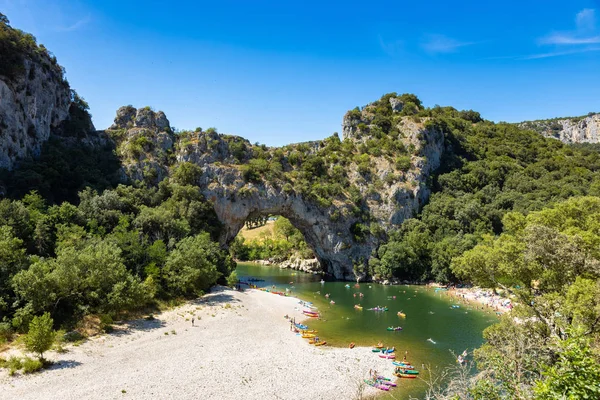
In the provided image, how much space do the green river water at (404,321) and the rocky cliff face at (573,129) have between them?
152 metres

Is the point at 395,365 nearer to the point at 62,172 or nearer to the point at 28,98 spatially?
the point at 62,172

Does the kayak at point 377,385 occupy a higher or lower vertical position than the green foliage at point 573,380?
lower

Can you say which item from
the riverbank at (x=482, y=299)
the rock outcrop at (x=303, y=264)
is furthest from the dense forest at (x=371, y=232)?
the riverbank at (x=482, y=299)

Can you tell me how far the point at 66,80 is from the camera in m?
66.4

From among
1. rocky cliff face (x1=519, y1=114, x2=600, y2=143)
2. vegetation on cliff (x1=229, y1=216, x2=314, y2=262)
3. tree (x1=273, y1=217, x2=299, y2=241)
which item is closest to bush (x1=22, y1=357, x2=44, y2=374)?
vegetation on cliff (x1=229, y1=216, x2=314, y2=262)

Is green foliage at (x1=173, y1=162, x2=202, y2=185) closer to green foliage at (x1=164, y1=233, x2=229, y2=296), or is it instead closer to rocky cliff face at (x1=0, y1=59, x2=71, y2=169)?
green foliage at (x1=164, y1=233, x2=229, y2=296)

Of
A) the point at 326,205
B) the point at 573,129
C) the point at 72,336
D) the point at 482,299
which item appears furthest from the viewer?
the point at 573,129

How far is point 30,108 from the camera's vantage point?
177 feet

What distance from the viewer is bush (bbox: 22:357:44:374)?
21.7 meters

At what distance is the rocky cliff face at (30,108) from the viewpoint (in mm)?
48562

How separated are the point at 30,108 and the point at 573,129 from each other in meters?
205

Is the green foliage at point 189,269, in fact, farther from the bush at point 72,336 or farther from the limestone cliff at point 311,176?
the limestone cliff at point 311,176

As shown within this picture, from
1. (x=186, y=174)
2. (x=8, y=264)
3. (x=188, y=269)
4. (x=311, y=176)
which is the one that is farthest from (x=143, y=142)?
(x=8, y=264)

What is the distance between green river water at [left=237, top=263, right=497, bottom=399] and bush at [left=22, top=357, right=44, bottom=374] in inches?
862
